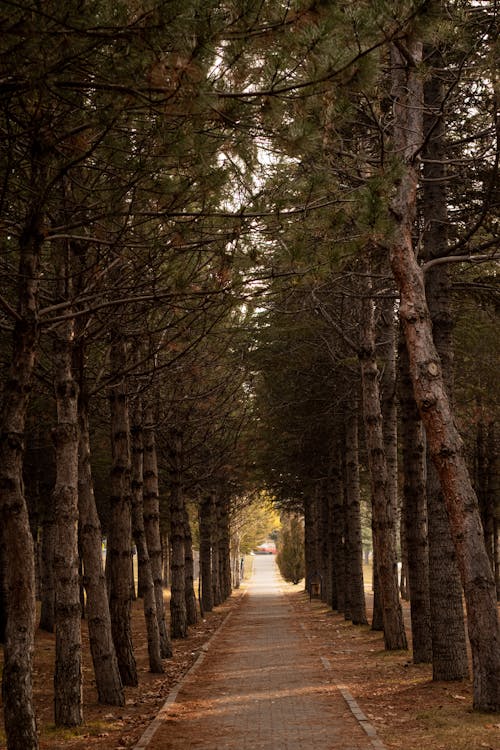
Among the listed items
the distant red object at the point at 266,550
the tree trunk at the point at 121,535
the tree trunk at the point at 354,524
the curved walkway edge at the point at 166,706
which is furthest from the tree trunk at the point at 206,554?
the distant red object at the point at 266,550

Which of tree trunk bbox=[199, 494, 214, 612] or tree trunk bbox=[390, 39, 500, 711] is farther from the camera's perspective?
tree trunk bbox=[199, 494, 214, 612]

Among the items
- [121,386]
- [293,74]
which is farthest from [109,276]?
[293,74]

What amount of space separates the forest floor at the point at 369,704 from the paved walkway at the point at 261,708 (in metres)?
0.26

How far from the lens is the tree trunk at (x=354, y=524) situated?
23.0m

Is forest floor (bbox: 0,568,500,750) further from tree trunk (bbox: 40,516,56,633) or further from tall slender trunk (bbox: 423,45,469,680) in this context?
tree trunk (bbox: 40,516,56,633)

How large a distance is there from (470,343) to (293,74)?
12.3m

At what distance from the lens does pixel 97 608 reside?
11.5 m

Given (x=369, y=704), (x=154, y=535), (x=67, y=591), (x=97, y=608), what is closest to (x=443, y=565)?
(x=369, y=704)

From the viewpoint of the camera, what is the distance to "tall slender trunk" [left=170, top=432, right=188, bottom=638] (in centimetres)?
2130

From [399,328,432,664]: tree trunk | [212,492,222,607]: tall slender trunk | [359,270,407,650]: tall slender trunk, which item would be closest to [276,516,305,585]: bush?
[212,492,222,607]: tall slender trunk

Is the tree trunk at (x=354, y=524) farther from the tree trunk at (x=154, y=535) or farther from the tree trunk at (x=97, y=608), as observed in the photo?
the tree trunk at (x=97, y=608)

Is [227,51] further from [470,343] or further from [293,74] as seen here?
[470,343]

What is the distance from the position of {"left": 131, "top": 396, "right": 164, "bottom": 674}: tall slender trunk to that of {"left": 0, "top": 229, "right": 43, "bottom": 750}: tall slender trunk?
24.8 feet

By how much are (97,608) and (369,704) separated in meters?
3.79
